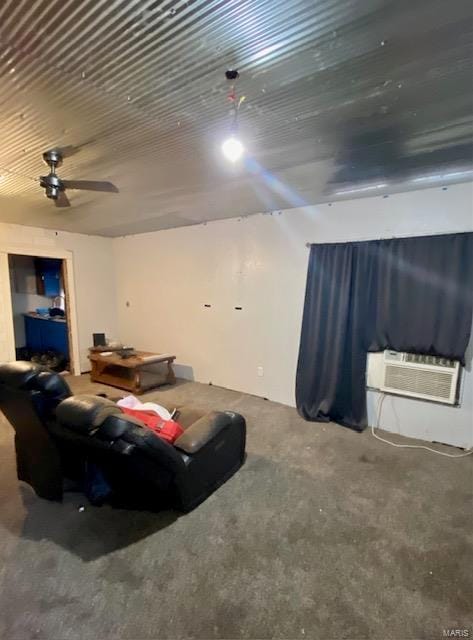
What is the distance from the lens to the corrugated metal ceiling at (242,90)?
1.07 m

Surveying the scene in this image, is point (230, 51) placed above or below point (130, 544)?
above

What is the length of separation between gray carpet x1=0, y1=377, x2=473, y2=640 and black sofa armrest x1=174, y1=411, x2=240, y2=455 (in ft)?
1.48

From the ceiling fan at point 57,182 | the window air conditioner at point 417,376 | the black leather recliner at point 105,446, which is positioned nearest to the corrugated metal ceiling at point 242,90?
the ceiling fan at point 57,182

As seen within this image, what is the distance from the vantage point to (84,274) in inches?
203

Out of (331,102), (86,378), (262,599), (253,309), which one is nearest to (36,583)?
(262,599)

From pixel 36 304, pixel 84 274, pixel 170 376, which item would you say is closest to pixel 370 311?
pixel 170 376

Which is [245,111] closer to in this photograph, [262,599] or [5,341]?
[262,599]

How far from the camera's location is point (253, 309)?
13.2ft

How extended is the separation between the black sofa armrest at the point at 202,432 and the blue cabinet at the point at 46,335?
3.99 m

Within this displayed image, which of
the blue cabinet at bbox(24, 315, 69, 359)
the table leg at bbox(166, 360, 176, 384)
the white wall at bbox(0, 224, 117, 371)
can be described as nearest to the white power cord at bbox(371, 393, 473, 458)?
the table leg at bbox(166, 360, 176, 384)

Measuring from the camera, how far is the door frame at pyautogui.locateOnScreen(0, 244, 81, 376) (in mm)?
4242

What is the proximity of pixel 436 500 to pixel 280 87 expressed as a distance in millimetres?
2629

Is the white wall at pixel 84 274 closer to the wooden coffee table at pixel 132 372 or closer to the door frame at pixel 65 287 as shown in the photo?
the door frame at pixel 65 287

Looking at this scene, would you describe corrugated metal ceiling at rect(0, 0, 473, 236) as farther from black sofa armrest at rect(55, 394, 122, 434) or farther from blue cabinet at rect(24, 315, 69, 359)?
blue cabinet at rect(24, 315, 69, 359)
